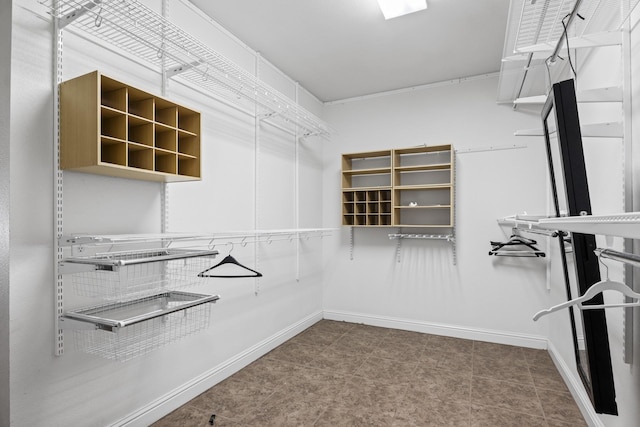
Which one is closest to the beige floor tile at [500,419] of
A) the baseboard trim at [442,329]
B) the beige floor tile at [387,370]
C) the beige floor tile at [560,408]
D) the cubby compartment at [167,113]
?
the beige floor tile at [560,408]

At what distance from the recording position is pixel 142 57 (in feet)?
6.98

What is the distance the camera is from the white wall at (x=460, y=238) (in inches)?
139

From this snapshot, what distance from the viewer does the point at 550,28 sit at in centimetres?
202

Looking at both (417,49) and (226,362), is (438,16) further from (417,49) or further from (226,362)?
(226,362)

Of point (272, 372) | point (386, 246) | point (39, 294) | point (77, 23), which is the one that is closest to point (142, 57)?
point (77, 23)

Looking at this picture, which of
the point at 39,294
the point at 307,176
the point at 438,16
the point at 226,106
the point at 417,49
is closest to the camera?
the point at 39,294

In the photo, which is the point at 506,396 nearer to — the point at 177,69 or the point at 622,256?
the point at 622,256

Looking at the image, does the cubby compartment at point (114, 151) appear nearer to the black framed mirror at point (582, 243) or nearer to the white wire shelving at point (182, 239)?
the white wire shelving at point (182, 239)

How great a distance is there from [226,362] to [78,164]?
6.04 ft

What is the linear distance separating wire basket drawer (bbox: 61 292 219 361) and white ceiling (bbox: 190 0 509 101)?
2027 mm

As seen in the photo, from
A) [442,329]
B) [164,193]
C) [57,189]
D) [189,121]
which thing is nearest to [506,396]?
[442,329]

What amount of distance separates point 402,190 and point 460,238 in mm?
795

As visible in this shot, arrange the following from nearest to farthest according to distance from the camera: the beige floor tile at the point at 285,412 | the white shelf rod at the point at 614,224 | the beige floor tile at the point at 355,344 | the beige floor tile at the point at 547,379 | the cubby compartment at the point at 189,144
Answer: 1. the white shelf rod at the point at 614,224
2. the cubby compartment at the point at 189,144
3. the beige floor tile at the point at 285,412
4. the beige floor tile at the point at 547,379
5. the beige floor tile at the point at 355,344

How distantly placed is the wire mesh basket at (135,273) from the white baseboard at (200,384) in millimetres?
688
